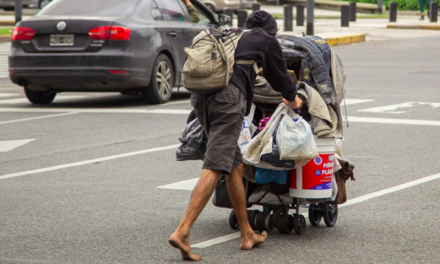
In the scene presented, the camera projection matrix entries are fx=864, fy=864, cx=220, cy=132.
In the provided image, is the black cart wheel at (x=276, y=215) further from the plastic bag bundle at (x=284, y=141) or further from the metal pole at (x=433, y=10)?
the metal pole at (x=433, y=10)

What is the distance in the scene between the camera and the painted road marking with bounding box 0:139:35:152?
9305 mm

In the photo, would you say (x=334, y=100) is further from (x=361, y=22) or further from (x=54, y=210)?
(x=361, y=22)

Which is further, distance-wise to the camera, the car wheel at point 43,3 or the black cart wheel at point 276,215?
the car wheel at point 43,3

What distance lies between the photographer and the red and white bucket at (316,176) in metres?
5.56

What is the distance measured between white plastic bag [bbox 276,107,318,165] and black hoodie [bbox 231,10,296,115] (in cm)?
20

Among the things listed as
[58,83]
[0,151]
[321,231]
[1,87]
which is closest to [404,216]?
[321,231]

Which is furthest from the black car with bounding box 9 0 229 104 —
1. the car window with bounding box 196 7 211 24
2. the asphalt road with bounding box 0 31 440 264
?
the car window with bounding box 196 7 211 24

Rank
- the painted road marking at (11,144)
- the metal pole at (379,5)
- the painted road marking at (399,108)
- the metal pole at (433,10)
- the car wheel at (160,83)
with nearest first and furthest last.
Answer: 1. the painted road marking at (11,144)
2. the painted road marking at (399,108)
3. the car wheel at (160,83)
4. the metal pole at (433,10)
5. the metal pole at (379,5)

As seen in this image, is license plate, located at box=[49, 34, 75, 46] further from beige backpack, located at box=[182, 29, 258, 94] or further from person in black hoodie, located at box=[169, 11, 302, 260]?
beige backpack, located at box=[182, 29, 258, 94]

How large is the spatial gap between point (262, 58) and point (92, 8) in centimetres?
767

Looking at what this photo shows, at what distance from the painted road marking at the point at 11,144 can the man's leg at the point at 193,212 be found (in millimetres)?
4607

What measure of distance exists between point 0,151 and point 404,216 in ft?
15.4

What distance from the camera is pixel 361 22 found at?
116 feet

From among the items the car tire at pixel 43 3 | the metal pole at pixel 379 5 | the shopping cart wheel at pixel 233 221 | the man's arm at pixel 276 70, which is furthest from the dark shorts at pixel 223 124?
the metal pole at pixel 379 5
